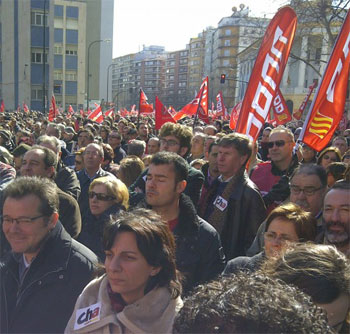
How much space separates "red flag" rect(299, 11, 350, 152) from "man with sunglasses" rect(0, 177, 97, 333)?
2.47 metres

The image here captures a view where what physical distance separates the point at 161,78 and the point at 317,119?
14525 centimetres

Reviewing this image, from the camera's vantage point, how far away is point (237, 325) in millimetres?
1037

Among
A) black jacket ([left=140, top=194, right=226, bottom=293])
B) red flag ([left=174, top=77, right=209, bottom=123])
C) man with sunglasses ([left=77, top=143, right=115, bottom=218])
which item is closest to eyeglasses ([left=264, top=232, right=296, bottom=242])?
black jacket ([left=140, top=194, right=226, bottom=293])

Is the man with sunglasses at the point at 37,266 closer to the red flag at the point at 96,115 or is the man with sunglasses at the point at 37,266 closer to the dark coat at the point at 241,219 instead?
the dark coat at the point at 241,219

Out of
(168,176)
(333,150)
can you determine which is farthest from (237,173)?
(333,150)

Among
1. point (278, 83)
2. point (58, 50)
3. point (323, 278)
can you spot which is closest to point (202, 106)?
point (278, 83)

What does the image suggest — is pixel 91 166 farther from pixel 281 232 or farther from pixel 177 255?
pixel 281 232

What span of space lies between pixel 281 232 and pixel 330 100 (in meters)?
2.00

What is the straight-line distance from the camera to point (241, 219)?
3342mm

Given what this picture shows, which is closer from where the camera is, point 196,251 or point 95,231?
point 196,251

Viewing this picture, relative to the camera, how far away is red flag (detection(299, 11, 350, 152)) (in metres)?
3.88

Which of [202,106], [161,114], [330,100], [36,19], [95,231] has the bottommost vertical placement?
[95,231]

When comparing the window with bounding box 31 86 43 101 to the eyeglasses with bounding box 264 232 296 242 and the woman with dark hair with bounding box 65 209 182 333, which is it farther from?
the woman with dark hair with bounding box 65 209 182 333

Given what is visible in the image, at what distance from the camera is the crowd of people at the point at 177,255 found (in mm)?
1142
